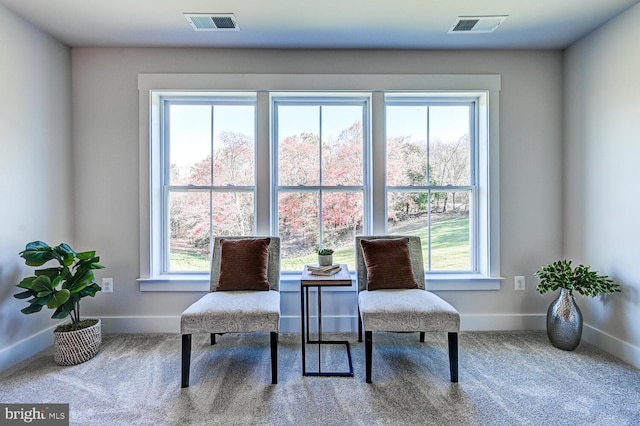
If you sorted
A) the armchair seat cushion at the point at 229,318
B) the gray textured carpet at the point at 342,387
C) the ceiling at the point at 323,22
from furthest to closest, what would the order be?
the ceiling at the point at 323,22
the armchair seat cushion at the point at 229,318
the gray textured carpet at the point at 342,387

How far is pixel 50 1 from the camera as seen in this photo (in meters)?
2.18

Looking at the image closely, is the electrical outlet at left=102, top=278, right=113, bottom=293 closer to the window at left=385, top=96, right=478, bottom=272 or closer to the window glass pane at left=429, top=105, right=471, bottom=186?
the window at left=385, top=96, right=478, bottom=272

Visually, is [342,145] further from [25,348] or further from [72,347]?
[25,348]

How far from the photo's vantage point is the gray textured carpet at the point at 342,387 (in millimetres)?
1711

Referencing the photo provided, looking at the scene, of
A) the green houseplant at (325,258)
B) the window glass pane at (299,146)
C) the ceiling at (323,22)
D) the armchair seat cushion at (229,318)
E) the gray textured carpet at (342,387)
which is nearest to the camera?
the gray textured carpet at (342,387)

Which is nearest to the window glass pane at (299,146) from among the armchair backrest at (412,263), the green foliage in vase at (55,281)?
the armchair backrest at (412,263)

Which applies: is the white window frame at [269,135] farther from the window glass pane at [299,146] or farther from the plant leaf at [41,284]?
the plant leaf at [41,284]

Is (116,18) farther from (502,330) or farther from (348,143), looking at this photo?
(502,330)

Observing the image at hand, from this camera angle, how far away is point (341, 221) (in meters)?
3.00

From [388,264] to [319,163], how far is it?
1.13 meters

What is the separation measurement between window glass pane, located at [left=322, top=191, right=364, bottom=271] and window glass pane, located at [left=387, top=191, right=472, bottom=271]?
298 mm

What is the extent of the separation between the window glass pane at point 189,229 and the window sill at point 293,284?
187 millimetres

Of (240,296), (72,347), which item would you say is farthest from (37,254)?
(240,296)

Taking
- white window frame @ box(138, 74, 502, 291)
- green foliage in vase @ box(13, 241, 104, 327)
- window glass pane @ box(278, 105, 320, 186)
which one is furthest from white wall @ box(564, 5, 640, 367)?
green foliage in vase @ box(13, 241, 104, 327)
